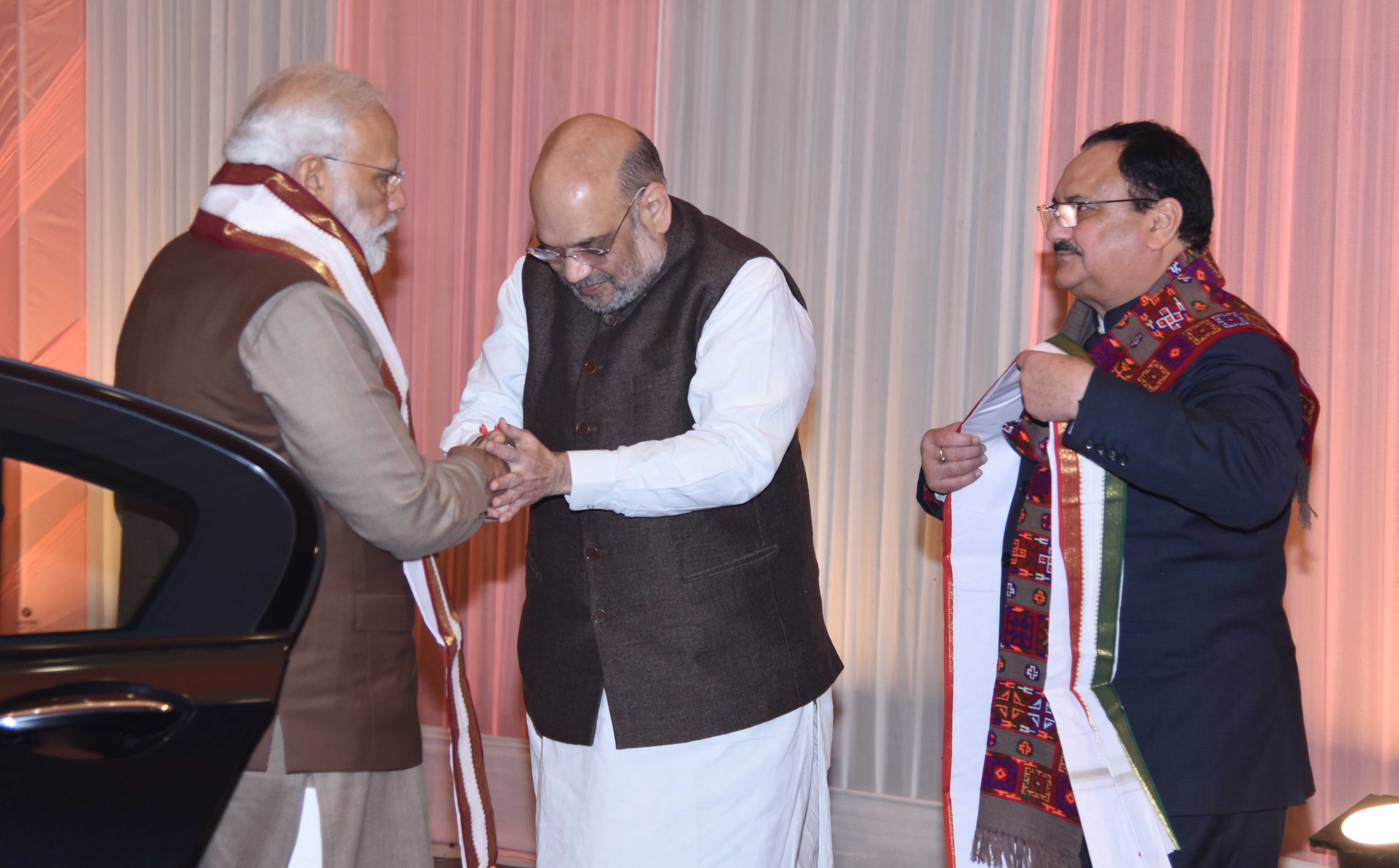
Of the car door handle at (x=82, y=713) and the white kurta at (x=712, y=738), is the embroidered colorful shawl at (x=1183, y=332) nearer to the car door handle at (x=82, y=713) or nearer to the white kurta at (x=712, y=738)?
the white kurta at (x=712, y=738)

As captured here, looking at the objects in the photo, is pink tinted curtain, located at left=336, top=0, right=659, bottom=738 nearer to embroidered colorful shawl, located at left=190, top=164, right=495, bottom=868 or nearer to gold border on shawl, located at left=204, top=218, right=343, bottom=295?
embroidered colorful shawl, located at left=190, top=164, right=495, bottom=868

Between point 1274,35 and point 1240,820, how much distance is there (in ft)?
7.39

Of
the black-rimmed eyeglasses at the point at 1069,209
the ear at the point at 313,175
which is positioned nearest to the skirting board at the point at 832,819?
the ear at the point at 313,175

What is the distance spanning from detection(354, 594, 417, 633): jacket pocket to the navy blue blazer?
1.13 metres

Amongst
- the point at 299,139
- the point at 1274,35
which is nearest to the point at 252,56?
the point at 299,139

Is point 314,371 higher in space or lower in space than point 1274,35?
lower

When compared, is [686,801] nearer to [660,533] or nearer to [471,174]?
[660,533]

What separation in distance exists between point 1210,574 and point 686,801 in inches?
39.8

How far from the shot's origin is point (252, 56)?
14.0 ft

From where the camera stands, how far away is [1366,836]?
245 cm

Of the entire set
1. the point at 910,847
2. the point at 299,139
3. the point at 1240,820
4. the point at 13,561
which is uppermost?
the point at 299,139

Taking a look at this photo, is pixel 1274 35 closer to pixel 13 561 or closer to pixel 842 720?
pixel 842 720

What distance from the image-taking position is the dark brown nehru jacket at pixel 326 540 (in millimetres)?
1760

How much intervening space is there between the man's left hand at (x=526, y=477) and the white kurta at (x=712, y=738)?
0.03m
